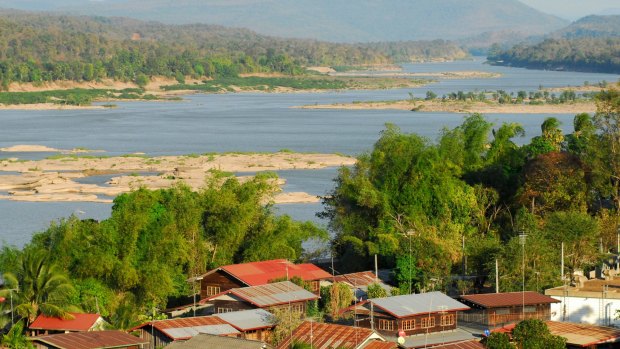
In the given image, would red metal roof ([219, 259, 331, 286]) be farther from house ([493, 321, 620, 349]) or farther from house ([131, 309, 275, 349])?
house ([493, 321, 620, 349])

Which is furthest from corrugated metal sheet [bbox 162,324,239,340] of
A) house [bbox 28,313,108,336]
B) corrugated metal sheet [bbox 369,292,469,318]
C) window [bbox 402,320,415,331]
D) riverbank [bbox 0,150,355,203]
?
riverbank [bbox 0,150,355,203]

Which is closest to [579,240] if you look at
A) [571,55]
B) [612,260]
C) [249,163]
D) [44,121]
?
[612,260]

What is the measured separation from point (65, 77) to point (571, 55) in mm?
92147

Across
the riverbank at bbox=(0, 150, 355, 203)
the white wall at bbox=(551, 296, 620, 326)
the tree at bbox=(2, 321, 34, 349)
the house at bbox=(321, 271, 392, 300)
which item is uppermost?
the tree at bbox=(2, 321, 34, 349)

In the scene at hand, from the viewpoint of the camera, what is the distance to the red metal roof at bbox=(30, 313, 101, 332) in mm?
20844

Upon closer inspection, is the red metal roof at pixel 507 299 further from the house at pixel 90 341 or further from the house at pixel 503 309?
the house at pixel 90 341

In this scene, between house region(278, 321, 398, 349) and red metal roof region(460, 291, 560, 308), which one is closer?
house region(278, 321, 398, 349)

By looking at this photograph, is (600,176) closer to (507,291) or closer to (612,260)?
(612,260)

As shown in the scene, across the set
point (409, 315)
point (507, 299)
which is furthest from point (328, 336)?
point (507, 299)

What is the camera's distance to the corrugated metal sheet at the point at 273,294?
73.7 feet

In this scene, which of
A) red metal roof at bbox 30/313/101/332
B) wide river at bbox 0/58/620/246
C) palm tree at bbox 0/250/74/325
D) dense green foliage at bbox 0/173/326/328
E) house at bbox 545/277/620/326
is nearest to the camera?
red metal roof at bbox 30/313/101/332

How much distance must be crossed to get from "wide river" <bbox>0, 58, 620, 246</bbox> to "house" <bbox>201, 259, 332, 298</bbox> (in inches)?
383

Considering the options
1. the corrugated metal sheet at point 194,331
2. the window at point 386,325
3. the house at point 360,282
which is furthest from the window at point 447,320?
the house at point 360,282

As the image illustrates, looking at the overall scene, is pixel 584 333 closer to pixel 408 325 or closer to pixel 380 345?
pixel 408 325
